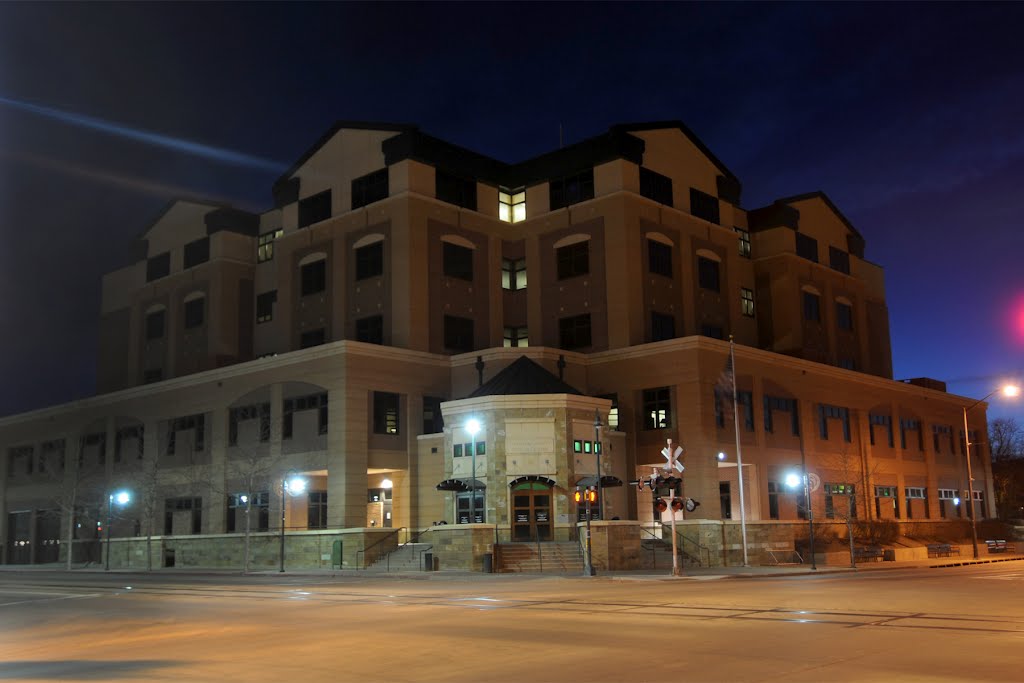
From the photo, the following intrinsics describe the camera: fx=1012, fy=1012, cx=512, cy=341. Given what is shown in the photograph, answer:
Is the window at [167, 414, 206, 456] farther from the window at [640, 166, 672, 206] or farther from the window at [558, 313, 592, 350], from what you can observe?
the window at [640, 166, 672, 206]

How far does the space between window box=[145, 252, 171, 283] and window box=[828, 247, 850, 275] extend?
166ft

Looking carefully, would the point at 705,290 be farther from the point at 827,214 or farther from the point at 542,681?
the point at 542,681

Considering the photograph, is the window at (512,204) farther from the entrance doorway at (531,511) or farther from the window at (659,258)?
the entrance doorway at (531,511)

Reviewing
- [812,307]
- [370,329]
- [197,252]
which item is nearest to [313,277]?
[370,329]

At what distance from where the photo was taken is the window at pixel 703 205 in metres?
67.4

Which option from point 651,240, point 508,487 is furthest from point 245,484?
point 651,240

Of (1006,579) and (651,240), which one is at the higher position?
(651,240)

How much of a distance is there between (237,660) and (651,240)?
5033 cm

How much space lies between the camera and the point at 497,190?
219ft

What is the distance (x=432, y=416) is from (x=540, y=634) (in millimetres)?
40153

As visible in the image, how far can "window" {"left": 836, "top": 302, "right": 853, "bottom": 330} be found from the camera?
253ft

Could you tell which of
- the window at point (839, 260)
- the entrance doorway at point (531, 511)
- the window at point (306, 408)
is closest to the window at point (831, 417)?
the window at point (839, 260)

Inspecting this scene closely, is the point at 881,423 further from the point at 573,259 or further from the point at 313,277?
the point at 313,277

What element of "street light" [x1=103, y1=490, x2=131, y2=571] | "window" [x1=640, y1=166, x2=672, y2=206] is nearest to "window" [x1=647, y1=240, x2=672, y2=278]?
"window" [x1=640, y1=166, x2=672, y2=206]
